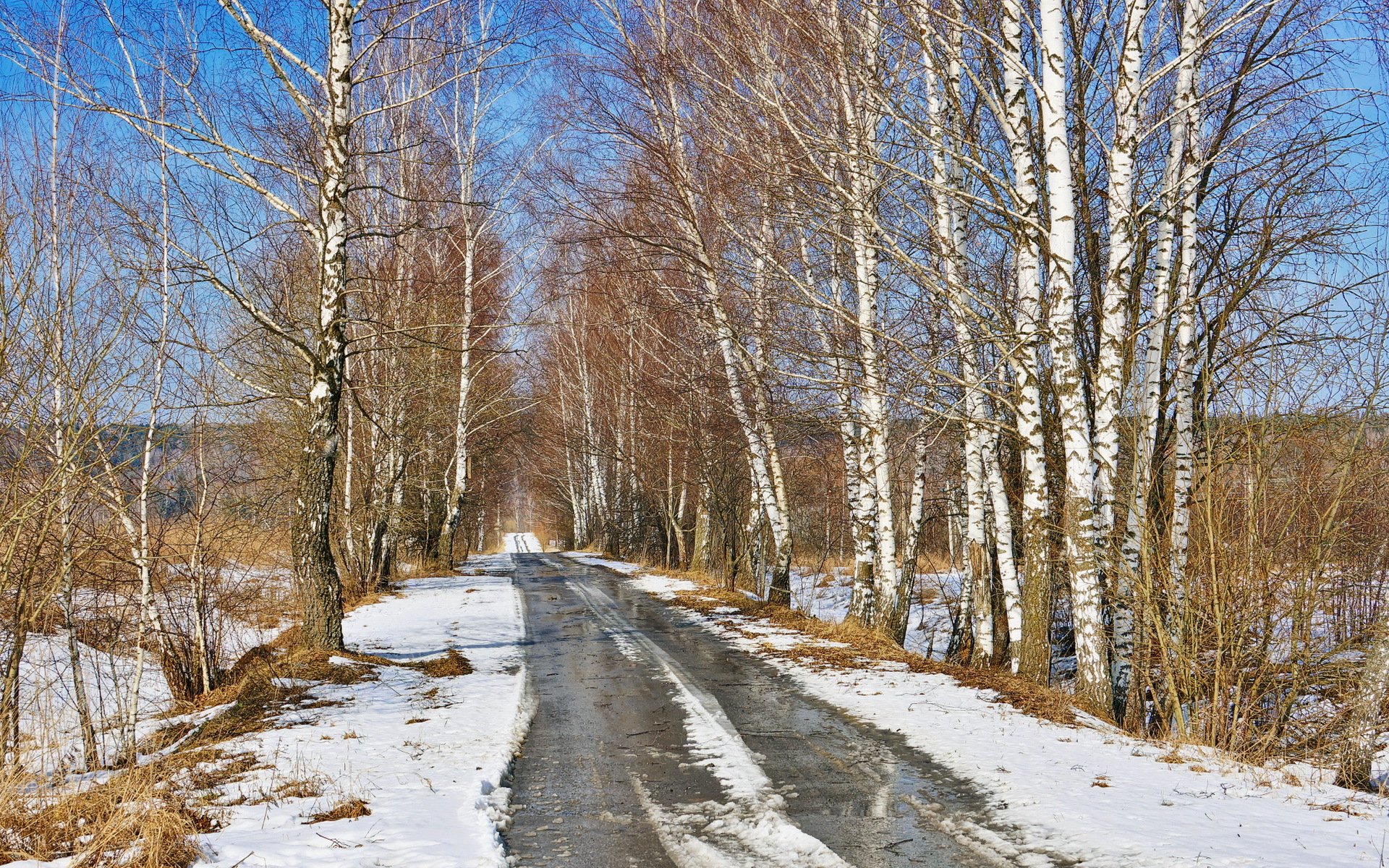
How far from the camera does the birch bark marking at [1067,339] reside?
299 inches

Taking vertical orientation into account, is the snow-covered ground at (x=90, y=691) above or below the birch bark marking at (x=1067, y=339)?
below

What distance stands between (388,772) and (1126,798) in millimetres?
4633

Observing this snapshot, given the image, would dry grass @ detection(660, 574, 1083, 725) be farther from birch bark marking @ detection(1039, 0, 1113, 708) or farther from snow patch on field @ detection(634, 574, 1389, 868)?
birch bark marking @ detection(1039, 0, 1113, 708)

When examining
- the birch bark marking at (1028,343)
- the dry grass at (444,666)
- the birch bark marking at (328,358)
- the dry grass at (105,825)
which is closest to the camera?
the dry grass at (105,825)

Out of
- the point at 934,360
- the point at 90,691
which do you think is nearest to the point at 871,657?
the point at 934,360

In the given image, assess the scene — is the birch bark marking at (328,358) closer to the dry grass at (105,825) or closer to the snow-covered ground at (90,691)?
the snow-covered ground at (90,691)

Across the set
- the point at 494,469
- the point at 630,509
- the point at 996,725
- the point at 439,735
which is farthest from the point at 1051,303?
the point at 494,469

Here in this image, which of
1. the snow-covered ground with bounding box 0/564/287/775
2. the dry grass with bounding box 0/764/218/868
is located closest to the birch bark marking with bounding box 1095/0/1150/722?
the dry grass with bounding box 0/764/218/868

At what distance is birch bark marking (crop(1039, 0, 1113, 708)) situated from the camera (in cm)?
760

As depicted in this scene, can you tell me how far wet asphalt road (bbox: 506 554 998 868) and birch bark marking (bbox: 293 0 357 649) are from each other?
8.36 ft

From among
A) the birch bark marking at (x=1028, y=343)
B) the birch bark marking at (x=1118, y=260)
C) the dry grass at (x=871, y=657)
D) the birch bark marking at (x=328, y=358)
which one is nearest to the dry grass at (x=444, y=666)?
the birch bark marking at (x=328, y=358)

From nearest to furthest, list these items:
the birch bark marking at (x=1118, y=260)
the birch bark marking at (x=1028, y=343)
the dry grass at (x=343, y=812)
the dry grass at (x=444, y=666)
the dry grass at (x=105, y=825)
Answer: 1. the dry grass at (x=105, y=825)
2. the dry grass at (x=343, y=812)
3. the birch bark marking at (x=1118, y=260)
4. the birch bark marking at (x=1028, y=343)
5. the dry grass at (x=444, y=666)

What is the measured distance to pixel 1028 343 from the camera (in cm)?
840

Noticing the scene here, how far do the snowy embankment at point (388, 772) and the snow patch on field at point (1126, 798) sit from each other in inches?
115
